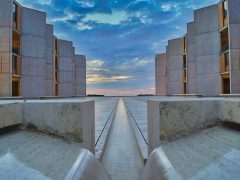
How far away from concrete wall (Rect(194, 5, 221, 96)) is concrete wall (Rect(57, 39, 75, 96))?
66.1ft

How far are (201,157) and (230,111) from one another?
34.9 inches

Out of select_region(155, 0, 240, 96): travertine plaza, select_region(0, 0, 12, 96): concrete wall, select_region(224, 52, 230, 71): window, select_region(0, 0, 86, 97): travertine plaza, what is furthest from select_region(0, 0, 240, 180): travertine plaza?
select_region(224, 52, 230, 71): window

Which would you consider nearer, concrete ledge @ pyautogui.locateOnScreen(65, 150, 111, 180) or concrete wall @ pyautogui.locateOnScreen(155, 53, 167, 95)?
concrete ledge @ pyautogui.locateOnScreen(65, 150, 111, 180)

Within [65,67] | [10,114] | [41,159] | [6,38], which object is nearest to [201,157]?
[41,159]

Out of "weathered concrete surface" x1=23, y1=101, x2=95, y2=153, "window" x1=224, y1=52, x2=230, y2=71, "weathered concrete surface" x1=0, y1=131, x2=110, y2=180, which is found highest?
"window" x1=224, y1=52, x2=230, y2=71

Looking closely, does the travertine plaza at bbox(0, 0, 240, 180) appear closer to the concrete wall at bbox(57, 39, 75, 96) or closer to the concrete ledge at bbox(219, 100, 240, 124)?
the concrete ledge at bbox(219, 100, 240, 124)

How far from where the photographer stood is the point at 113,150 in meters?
5.30

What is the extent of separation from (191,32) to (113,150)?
26616 mm

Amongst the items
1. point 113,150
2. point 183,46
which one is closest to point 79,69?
point 183,46

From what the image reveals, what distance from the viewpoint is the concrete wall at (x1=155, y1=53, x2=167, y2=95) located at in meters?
39.1

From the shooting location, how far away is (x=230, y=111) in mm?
2734

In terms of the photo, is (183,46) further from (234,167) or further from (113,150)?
(234,167)

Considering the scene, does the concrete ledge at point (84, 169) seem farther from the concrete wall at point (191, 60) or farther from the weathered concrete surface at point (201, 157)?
the concrete wall at point (191, 60)

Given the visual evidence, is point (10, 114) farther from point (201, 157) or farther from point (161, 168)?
point (201, 157)
